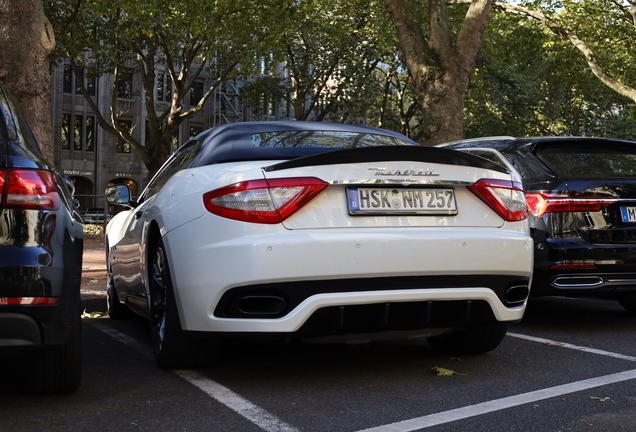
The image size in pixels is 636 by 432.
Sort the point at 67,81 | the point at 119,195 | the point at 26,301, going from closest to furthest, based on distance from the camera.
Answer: the point at 26,301, the point at 119,195, the point at 67,81

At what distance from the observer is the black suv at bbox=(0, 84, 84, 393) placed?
364cm

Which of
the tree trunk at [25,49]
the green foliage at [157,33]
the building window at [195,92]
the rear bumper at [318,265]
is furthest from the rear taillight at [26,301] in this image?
the building window at [195,92]

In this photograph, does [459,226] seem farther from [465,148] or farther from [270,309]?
[465,148]

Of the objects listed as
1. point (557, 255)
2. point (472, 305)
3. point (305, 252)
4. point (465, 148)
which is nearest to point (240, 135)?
point (305, 252)

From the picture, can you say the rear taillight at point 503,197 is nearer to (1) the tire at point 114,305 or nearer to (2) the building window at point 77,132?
(1) the tire at point 114,305

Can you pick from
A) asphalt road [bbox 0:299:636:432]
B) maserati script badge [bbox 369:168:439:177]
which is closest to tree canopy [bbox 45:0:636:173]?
asphalt road [bbox 0:299:636:432]

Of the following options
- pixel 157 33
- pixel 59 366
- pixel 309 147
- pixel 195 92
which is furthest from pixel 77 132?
pixel 59 366

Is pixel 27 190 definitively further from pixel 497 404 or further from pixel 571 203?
pixel 571 203

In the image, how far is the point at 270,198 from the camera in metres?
4.36

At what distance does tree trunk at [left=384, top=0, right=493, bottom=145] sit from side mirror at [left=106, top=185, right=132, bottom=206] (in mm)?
9475

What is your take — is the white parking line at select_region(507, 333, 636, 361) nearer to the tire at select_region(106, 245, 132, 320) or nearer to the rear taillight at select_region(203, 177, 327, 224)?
the rear taillight at select_region(203, 177, 327, 224)

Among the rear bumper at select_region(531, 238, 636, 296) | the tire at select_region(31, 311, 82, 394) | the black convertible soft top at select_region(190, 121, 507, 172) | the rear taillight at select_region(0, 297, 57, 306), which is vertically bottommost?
the tire at select_region(31, 311, 82, 394)

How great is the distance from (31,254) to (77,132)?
50.7 metres

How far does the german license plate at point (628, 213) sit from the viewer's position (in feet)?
22.2
